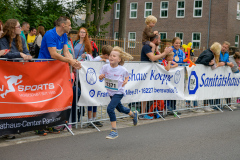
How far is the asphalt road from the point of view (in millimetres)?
5412

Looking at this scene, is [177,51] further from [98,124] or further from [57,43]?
[57,43]

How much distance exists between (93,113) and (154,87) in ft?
6.63

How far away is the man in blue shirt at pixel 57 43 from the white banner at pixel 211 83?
4.36 meters

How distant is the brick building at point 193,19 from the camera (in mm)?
36531

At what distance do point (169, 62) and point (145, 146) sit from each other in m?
3.62

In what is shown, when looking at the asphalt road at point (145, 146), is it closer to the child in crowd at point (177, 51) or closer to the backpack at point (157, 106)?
the backpack at point (157, 106)

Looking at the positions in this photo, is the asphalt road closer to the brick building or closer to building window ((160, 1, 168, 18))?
the brick building

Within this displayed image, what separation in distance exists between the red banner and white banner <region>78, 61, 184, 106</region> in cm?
55

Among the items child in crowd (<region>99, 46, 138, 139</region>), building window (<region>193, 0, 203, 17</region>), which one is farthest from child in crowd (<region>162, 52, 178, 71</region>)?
building window (<region>193, 0, 203, 17</region>)

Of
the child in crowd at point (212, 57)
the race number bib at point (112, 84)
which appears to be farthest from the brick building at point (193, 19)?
the race number bib at point (112, 84)

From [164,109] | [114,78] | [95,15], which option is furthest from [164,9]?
[114,78]

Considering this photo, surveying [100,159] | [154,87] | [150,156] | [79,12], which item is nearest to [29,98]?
[100,159]

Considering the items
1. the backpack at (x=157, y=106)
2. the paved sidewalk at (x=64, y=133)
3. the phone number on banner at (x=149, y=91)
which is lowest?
the paved sidewalk at (x=64, y=133)

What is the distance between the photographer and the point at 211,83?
10.9 metres
